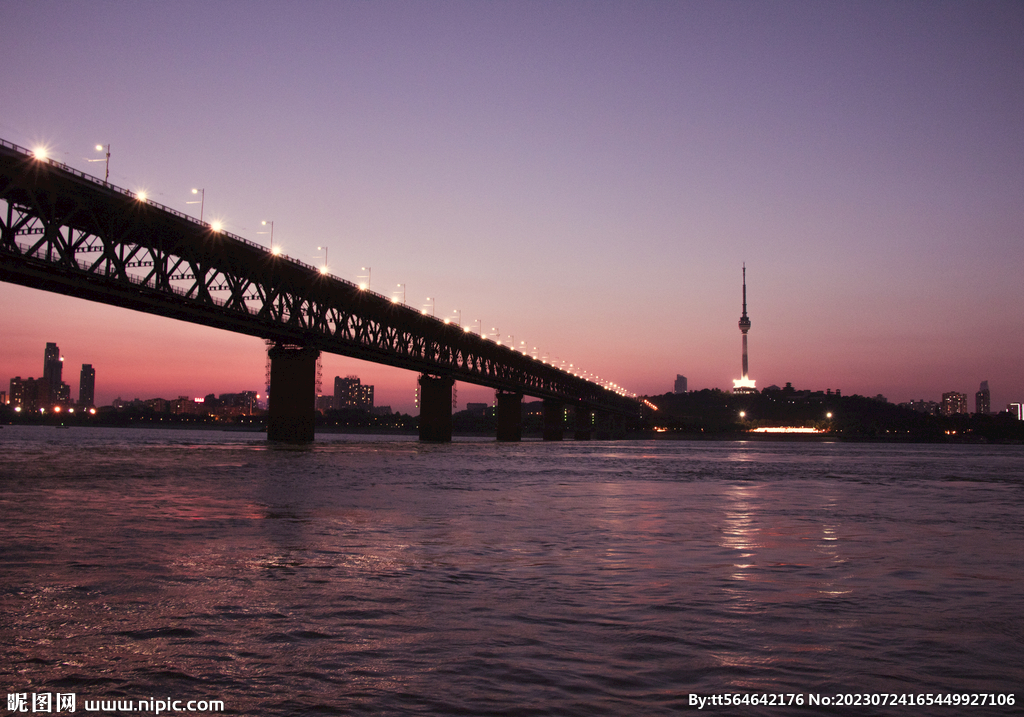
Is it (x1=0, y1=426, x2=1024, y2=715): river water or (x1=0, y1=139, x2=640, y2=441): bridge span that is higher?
(x1=0, y1=139, x2=640, y2=441): bridge span

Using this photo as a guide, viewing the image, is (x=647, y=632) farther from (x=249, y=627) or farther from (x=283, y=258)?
(x=283, y=258)

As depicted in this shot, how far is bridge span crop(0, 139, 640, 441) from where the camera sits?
51344 millimetres

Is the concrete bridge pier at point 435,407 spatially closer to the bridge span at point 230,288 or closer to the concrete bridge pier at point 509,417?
the bridge span at point 230,288

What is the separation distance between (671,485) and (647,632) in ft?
97.4

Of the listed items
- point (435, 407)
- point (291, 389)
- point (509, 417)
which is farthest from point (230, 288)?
point (509, 417)

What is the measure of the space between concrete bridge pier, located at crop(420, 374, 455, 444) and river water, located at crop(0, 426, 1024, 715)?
4061 inches

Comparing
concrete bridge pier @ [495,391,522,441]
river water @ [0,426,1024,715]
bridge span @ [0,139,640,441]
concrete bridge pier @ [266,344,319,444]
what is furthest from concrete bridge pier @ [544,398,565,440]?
river water @ [0,426,1024,715]

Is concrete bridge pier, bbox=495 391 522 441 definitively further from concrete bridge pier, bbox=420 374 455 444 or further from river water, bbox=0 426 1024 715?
river water, bbox=0 426 1024 715

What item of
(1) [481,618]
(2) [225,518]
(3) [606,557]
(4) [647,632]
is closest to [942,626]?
(4) [647,632]

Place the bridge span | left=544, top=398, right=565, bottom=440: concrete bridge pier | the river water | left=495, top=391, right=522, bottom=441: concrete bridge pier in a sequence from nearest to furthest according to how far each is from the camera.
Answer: the river water < the bridge span < left=495, top=391, right=522, bottom=441: concrete bridge pier < left=544, top=398, right=565, bottom=440: concrete bridge pier

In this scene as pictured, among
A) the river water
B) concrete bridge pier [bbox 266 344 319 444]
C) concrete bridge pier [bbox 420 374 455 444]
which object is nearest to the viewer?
the river water

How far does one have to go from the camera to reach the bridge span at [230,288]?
2021 inches

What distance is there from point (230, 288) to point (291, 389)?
50.8 feet

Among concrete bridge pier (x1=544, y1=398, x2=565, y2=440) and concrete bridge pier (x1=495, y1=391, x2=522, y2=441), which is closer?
concrete bridge pier (x1=495, y1=391, x2=522, y2=441)
